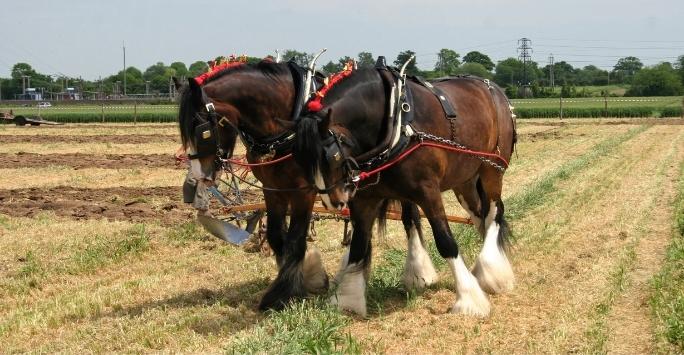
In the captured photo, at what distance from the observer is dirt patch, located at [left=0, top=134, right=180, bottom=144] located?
1051 inches

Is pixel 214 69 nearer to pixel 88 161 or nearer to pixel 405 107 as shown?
pixel 405 107

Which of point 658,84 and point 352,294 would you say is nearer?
point 352,294

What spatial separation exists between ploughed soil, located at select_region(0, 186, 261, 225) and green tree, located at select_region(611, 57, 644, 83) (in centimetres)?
9473

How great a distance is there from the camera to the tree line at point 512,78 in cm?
7000

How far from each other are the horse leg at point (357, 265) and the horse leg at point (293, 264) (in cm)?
30

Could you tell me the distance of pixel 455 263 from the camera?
5.80m

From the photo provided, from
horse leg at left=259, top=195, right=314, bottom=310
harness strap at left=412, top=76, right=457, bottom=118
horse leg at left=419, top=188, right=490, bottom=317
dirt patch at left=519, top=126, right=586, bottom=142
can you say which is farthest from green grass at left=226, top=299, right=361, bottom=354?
dirt patch at left=519, top=126, right=586, bottom=142

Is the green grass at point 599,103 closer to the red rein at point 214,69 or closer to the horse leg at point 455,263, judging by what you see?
the horse leg at point 455,263

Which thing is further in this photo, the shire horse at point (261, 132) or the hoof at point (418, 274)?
the hoof at point (418, 274)

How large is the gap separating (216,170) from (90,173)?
1173cm

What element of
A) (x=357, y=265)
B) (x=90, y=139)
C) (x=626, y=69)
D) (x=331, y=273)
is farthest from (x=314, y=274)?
(x=626, y=69)

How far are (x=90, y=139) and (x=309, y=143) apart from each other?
2408cm

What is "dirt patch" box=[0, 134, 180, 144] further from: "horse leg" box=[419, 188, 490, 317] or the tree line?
"horse leg" box=[419, 188, 490, 317]

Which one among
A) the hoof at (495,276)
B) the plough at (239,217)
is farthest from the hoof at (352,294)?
the hoof at (495,276)
